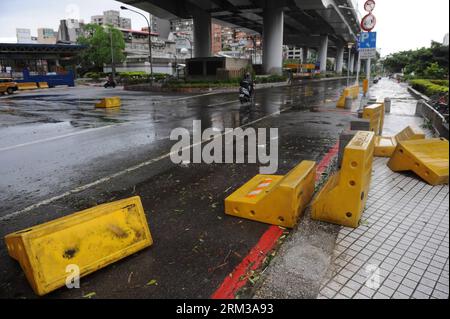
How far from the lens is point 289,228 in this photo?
171 inches

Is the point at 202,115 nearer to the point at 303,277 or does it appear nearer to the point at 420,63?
the point at 303,277

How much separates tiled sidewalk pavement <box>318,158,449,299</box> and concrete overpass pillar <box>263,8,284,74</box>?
42.8 metres

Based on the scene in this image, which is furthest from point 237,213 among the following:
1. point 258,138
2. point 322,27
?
point 322,27

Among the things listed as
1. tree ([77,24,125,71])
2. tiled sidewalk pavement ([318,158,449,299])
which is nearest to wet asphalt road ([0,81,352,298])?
tiled sidewalk pavement ([318,158,449,299])

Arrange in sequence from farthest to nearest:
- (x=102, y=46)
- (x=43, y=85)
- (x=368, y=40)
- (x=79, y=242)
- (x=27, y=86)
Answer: (x=102, y=46), (x=43, y=85), (x=27, y=86), (x=368, y=40), (x=79, y=242)

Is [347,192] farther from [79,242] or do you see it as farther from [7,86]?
[7,86]

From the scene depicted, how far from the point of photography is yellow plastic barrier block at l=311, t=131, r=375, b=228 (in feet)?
13.3

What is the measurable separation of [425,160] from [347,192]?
9.77ft

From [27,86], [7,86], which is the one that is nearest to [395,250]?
[7,86]

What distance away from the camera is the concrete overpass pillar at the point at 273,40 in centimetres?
4412

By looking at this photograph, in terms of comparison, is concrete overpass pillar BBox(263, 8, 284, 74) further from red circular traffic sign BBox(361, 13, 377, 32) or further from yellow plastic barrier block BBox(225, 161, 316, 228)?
yellow plastic barrier block BBox(225, 161, 316, 228)

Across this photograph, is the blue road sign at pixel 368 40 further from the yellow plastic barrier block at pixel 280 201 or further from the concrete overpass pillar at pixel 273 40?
the concrete overpass pillar at pixel 273 40

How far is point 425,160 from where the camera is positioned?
6.23m

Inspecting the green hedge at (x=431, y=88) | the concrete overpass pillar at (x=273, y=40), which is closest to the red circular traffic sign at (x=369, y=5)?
the green hedge at (x=431, y=88)
